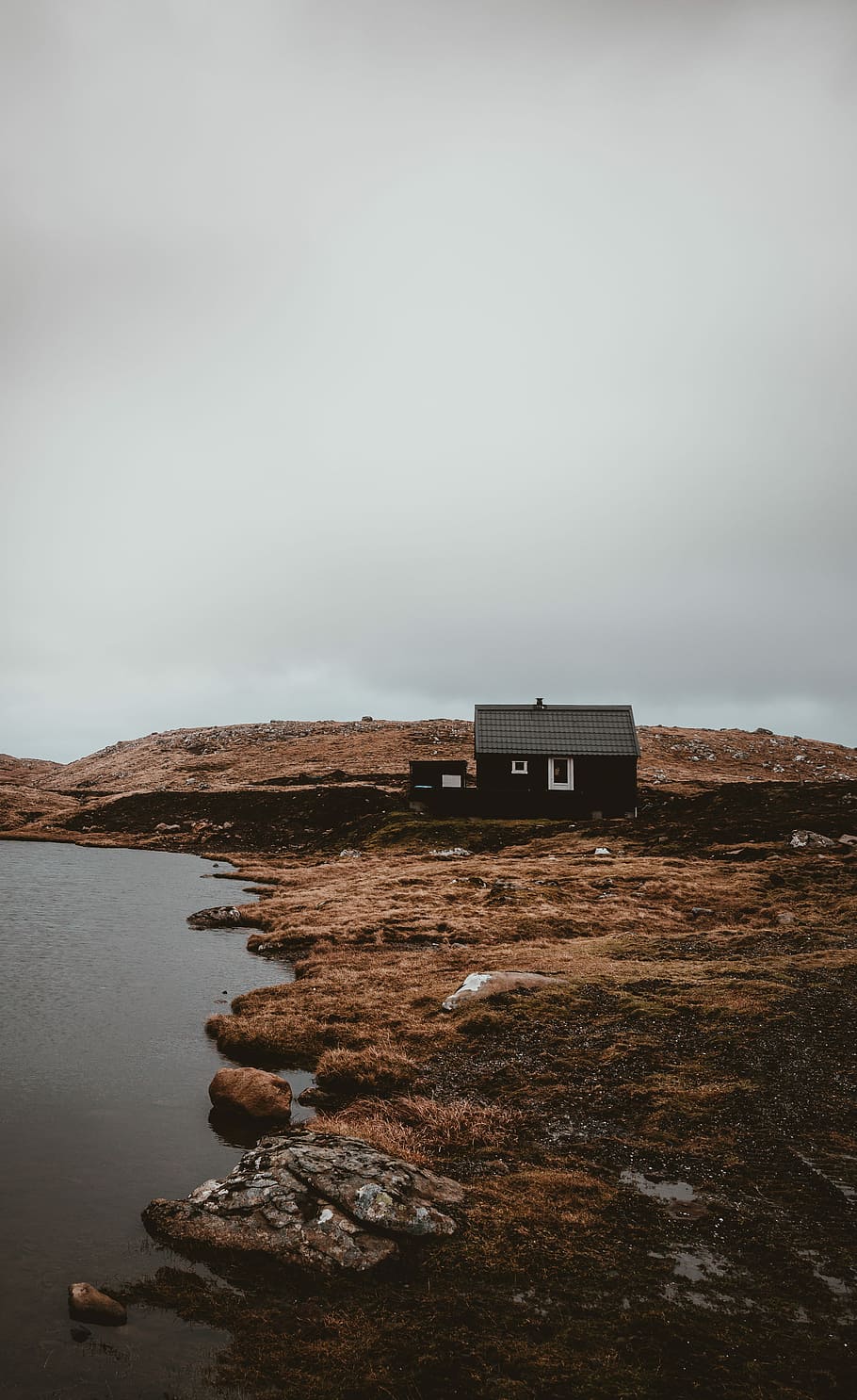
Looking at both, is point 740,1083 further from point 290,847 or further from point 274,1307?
point 290,847

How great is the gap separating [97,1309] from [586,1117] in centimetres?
862

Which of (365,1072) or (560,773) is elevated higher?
(560,773)

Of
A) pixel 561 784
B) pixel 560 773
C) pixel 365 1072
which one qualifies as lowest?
pixel 365 1072

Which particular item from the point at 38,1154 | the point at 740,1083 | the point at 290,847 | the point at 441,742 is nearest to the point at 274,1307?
the point at 38,1154

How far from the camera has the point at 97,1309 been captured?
9.12 meters

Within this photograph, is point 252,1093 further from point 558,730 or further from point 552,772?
point 558,730

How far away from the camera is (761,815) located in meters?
49.0

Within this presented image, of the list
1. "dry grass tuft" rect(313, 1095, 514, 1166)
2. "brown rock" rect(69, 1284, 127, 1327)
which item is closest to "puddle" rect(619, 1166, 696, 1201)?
"dry grass tuft" rect(313, 1095, 514, 1166)

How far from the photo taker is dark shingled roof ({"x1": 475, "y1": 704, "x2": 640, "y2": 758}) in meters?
60.0

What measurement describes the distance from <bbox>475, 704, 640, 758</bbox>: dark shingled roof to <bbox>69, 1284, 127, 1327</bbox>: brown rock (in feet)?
167

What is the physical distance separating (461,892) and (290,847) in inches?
1161

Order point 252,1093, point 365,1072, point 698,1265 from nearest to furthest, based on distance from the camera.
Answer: point 698,1265 → point 252,1093 → point 365,1072

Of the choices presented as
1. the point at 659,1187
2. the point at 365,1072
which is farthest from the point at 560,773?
the point at 659,1187

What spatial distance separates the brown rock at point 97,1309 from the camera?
29.7 ft
